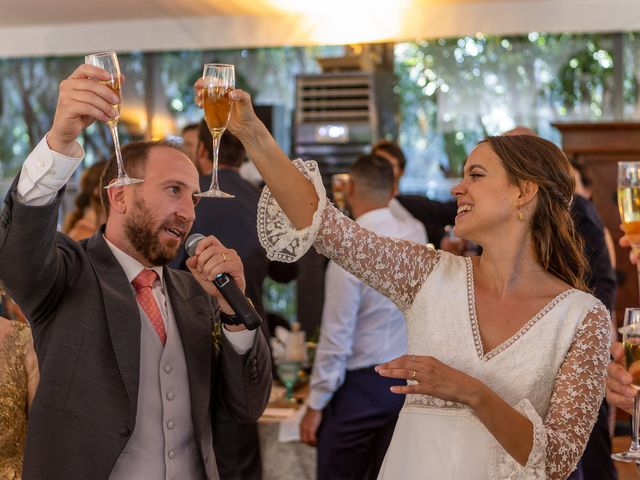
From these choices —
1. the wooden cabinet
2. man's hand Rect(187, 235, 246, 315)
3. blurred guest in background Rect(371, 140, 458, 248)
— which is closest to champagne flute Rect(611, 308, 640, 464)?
man's hand Rect(187, 235, 246, 315)

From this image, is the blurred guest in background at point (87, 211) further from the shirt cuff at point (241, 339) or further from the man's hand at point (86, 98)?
the man's hand at point (86, 98)

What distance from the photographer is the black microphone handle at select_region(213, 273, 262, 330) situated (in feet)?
6.08

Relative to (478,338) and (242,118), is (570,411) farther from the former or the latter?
(242,118)

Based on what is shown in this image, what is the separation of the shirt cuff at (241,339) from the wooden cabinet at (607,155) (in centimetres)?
463

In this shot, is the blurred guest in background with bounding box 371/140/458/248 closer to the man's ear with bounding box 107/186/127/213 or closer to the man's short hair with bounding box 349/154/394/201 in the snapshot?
the man's short hair with bounding box 349/154/394/201

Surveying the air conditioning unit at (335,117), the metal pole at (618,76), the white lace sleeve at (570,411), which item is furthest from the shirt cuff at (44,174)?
the metal pole at (618,76)

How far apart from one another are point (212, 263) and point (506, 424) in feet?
2.32

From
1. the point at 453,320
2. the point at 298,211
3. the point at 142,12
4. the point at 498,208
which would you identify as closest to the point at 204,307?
the point at 298,211

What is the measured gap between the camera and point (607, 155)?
248 inches

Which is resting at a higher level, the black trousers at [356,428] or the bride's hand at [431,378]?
the bride's hand at [431,378]

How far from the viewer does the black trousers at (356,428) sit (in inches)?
148

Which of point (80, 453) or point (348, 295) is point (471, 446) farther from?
point (348, 295)

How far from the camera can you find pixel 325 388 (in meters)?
3.76

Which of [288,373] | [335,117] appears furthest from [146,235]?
[335,117]
